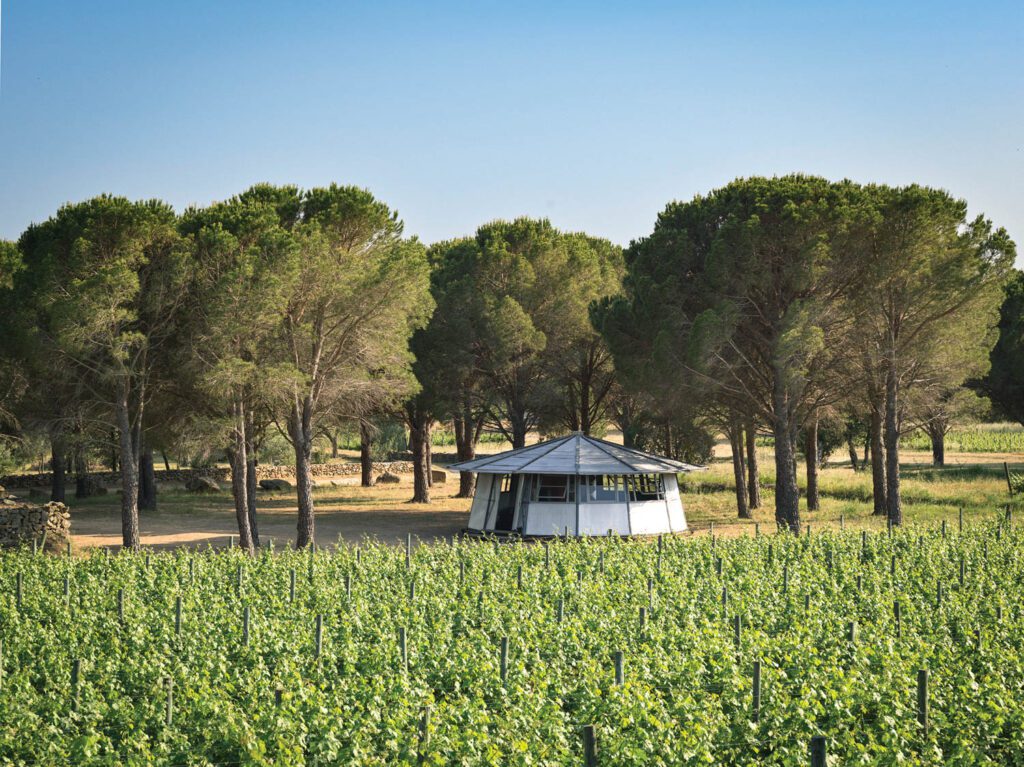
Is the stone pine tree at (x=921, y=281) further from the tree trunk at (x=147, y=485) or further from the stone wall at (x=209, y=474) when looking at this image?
the stone wall at (x=209, y=474)

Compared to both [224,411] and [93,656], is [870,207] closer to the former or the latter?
[224,411]

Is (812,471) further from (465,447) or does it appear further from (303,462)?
(303,462)

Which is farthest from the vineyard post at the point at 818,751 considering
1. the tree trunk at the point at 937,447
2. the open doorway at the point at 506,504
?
the tree trunk at the point at 937,447

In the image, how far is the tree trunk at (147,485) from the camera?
114 feet

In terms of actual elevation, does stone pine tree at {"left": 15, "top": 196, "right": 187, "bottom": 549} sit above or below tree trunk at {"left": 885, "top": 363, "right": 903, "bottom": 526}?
above

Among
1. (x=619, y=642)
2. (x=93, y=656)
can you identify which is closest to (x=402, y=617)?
(x=619, y=642)

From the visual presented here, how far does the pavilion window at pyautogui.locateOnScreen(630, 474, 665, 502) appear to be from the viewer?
87.2 feet

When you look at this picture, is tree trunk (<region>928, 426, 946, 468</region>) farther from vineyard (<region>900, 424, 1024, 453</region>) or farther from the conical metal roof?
the conical metal roof

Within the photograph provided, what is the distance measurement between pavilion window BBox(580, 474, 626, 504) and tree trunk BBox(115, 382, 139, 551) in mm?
11511

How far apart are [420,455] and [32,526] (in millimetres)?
15524

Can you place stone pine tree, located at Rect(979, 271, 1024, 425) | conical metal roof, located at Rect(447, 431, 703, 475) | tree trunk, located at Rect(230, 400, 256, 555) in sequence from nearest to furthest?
tree trunk, located at Rect(230, 400, 256, 555) < conical metal roof, located at Rect(447, 431, 703, 475) < stone pine tree, located at Rect(979, 271, 1024, 425)

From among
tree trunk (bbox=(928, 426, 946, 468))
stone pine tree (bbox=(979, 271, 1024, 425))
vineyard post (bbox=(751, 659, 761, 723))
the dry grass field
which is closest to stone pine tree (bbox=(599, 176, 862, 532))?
the dry grass field

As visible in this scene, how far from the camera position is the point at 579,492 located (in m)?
26.1

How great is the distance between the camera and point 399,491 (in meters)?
43.7
